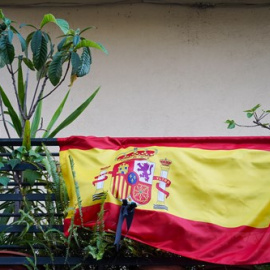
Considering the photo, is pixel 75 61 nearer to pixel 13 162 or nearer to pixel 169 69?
pixel 13 162

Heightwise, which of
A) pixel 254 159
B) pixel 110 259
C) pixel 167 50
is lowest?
pixel 110 259

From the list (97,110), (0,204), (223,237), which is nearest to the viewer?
(223,237)

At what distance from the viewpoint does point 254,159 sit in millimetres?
3828

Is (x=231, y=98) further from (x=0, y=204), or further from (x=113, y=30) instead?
(x=0, y=204)

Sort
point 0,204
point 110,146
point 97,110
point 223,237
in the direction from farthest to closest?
point 97,110
point 0,204
point 110,146
point 223,237

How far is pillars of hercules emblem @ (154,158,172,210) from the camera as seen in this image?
371cm

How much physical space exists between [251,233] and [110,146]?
0.96m

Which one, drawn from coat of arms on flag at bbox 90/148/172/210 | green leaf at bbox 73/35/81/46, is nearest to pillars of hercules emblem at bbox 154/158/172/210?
coat of arms on flag at bbox 90/148/172/210

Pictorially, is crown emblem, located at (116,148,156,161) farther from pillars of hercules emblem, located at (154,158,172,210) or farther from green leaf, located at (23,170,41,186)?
green leaf, located at (23,170,41,186)

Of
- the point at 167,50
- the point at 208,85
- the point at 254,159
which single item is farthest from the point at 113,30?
the point at 254,159

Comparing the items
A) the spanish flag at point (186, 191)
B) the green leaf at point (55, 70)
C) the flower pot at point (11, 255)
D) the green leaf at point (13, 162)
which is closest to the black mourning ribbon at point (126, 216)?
the spanish flag at point (186, 191)

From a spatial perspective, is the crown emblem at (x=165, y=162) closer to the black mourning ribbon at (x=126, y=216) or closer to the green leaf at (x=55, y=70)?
the black mourning ribbon at (x=126, y=216)

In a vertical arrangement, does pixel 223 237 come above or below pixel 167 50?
below

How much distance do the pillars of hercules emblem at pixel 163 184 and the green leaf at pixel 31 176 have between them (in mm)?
718
